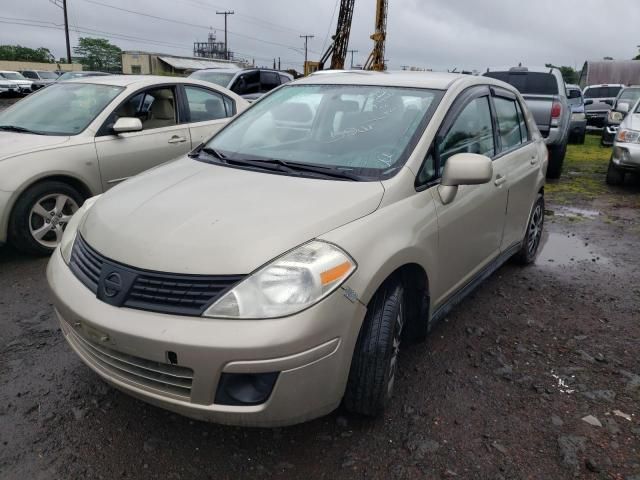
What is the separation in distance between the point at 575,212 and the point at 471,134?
4.36 metres

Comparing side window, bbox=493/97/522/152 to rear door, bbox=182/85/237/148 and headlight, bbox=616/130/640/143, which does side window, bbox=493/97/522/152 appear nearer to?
rear door, bbox=182/85/237/148

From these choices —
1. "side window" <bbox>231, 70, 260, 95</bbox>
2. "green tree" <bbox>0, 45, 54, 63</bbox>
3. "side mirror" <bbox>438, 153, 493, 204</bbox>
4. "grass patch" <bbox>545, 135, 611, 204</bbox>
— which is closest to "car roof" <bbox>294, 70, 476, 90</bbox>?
"side mirror" <bbox>438, 153, 493, 204</bbox>

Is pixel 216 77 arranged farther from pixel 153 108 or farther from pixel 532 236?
pixel 532 236

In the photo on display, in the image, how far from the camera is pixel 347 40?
2628 centimetres

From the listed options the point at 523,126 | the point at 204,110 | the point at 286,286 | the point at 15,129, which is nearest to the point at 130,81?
the point at 204,110

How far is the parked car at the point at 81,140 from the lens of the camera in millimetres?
4355

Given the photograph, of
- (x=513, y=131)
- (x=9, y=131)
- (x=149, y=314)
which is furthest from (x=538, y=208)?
(x=9, y=131)

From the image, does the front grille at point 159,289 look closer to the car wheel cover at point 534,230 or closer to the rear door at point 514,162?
the rear door at point 514,162

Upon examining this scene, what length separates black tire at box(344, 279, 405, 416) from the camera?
7.37 ft

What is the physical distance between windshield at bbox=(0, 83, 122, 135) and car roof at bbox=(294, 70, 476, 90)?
7.77 ft

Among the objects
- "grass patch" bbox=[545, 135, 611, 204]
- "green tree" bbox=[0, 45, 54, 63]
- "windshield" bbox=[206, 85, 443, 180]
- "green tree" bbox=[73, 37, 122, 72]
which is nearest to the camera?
"windshield" bbox=[206, 85, 443, 180]

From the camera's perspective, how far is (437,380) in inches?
114

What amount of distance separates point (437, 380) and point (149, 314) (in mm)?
1649

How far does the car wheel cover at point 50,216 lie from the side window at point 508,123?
12.0 feet
